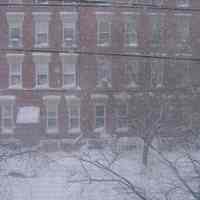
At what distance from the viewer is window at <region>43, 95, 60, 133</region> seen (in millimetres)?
19766

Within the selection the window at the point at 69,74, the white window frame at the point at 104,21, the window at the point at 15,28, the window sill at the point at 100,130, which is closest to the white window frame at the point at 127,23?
the white window frame at the point at 104,21

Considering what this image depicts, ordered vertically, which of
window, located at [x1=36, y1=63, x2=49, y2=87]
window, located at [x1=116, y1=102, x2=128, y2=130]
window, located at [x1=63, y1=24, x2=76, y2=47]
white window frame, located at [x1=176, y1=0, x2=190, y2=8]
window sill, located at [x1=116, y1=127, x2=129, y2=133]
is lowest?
window sill, located at [x1=116, y1=127, x2=129, y2=133]

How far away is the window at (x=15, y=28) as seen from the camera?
19.6 meters

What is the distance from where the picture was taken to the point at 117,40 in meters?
19.6

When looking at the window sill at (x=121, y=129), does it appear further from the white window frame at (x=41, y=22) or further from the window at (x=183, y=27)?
the white window frame at (x=41, y=22)

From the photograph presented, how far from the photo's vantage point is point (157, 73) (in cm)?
1789

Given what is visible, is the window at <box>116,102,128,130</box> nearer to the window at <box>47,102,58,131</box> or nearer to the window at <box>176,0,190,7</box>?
the window at <box>47,102,58,131</box>

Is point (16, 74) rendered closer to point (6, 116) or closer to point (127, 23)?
point (6, 116)

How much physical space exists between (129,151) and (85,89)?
4.35 m

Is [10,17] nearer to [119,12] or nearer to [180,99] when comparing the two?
[119,12]

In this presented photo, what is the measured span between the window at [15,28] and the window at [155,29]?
19.1 feet

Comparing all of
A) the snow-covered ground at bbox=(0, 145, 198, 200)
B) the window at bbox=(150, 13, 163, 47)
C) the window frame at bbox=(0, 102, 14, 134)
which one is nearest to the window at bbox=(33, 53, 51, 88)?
the window frame at bbox=(0, 102, 14, 134)

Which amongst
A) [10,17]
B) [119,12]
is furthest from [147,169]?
[10,17]

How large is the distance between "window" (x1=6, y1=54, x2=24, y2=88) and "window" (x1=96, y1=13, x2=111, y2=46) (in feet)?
11.9
